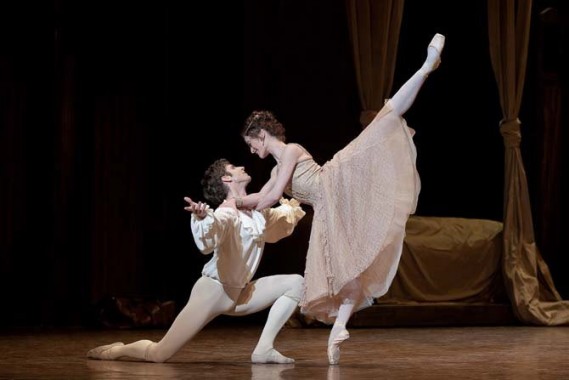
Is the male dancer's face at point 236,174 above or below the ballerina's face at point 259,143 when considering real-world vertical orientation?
below

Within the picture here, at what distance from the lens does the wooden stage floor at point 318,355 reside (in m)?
3.99

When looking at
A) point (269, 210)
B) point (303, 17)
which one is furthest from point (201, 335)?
point (303, 17)

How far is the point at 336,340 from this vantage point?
4301mm

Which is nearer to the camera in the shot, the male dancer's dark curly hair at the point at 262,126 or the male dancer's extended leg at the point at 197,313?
the male dancer's extended leg at the point at 197,313

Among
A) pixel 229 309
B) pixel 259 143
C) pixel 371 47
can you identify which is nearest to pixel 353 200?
pixel 259 143

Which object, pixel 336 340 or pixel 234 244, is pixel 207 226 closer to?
pixel 234 244

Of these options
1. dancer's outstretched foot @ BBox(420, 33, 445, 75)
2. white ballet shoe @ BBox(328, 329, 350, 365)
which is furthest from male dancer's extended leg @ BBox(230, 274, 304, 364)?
dancer's outstretched foot @ BBox(420, 33, 445, 75)

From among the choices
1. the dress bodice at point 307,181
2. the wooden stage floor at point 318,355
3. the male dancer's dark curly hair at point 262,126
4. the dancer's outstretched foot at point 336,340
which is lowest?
the wooden stage floor at point 318,355

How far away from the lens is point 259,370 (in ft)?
13.5

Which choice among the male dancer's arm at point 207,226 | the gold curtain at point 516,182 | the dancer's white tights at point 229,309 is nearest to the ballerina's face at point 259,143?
the male dancer's arm at point 207,226

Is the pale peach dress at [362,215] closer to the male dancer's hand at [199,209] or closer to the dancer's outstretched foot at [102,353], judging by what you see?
the male dancer's hand at [199,209]

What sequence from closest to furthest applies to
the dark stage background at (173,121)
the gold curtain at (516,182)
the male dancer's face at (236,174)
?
the male dancer's face at (236,174) → the dark stage background at (173,121) → the gold curtain at (516,182)

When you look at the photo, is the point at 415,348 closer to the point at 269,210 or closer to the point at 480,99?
the point at 269,210

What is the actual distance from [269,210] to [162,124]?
2914 mm
